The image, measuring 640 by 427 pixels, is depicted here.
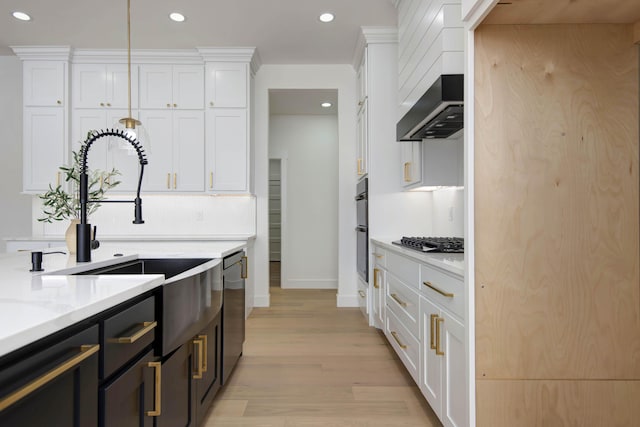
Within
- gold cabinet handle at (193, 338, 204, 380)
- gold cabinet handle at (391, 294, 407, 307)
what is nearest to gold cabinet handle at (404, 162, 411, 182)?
gold cabinet handle at (391, 294, 407, 307)

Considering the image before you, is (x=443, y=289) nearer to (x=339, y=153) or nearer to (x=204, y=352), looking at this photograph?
(x=204, y=352)

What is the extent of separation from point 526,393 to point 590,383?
0.73ft

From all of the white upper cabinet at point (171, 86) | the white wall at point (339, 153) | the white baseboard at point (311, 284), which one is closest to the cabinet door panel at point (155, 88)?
the white upper cabinet at point (171, 86)

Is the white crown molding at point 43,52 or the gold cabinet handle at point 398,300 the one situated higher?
the white crown molding at point 43,52

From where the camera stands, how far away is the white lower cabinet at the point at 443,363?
1.53m

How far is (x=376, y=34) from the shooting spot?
373 centimetres

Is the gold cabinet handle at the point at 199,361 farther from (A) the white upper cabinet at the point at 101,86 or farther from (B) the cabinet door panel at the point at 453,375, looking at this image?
(A) the white upper cabinet at the point at 101,86

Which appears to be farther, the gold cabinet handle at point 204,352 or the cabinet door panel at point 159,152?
the cabinet door panel at point 159,152

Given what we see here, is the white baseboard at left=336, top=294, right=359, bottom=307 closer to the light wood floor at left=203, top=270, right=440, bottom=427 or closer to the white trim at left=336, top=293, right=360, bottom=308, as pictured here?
the white trim at left=336, top=293, right=360, bottom=308

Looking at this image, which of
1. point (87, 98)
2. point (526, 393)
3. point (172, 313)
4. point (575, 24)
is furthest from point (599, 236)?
point (87, 98)

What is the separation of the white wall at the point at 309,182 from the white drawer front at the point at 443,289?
374 cm

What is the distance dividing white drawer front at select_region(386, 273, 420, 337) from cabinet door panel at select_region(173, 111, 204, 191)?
2.35 m

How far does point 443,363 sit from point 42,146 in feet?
14.4

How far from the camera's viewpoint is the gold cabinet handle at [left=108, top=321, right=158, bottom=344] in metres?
1.02
